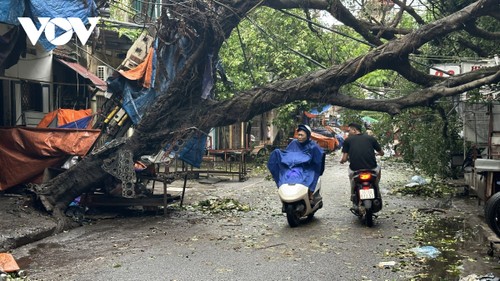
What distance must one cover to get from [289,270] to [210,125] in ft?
15.7

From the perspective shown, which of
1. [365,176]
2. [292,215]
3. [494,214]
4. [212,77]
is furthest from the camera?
[212,77]

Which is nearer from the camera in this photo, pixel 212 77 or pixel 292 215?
pixel 292 215

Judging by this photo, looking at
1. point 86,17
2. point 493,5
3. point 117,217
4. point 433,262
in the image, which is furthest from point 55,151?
point 493,5

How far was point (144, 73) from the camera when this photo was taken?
10.8 m

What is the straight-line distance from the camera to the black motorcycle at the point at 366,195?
889 centimetres

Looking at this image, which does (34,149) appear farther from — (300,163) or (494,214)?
(494,214)

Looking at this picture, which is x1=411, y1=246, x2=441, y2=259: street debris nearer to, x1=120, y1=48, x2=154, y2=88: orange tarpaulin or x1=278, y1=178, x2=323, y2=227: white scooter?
x1=278, y1=178, x2=323, y2=227: white scooter

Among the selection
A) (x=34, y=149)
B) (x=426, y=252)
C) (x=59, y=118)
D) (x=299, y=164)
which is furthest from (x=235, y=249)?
(x=59, y=118)

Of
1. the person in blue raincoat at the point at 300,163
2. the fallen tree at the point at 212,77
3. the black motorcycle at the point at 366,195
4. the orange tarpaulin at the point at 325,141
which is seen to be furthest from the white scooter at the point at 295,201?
the orange tarpaulin at the point at 325,141

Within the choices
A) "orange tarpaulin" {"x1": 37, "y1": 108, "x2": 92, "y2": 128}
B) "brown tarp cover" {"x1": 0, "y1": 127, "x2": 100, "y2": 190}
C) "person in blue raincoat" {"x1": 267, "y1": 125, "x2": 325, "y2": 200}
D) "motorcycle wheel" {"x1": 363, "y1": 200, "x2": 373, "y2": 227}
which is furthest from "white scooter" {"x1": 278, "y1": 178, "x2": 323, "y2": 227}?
"orange tarpaulin" {"x1": 37, "y1": 108, "x2": 92, "y2": 128}

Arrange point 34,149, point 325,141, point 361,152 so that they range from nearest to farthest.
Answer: point 361,152 < point 34,149 < point 325,141

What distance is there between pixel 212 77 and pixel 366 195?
3979mm

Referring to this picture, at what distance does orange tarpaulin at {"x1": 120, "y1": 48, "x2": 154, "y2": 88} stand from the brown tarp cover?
1.50 m

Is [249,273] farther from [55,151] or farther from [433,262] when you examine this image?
[55,151]
